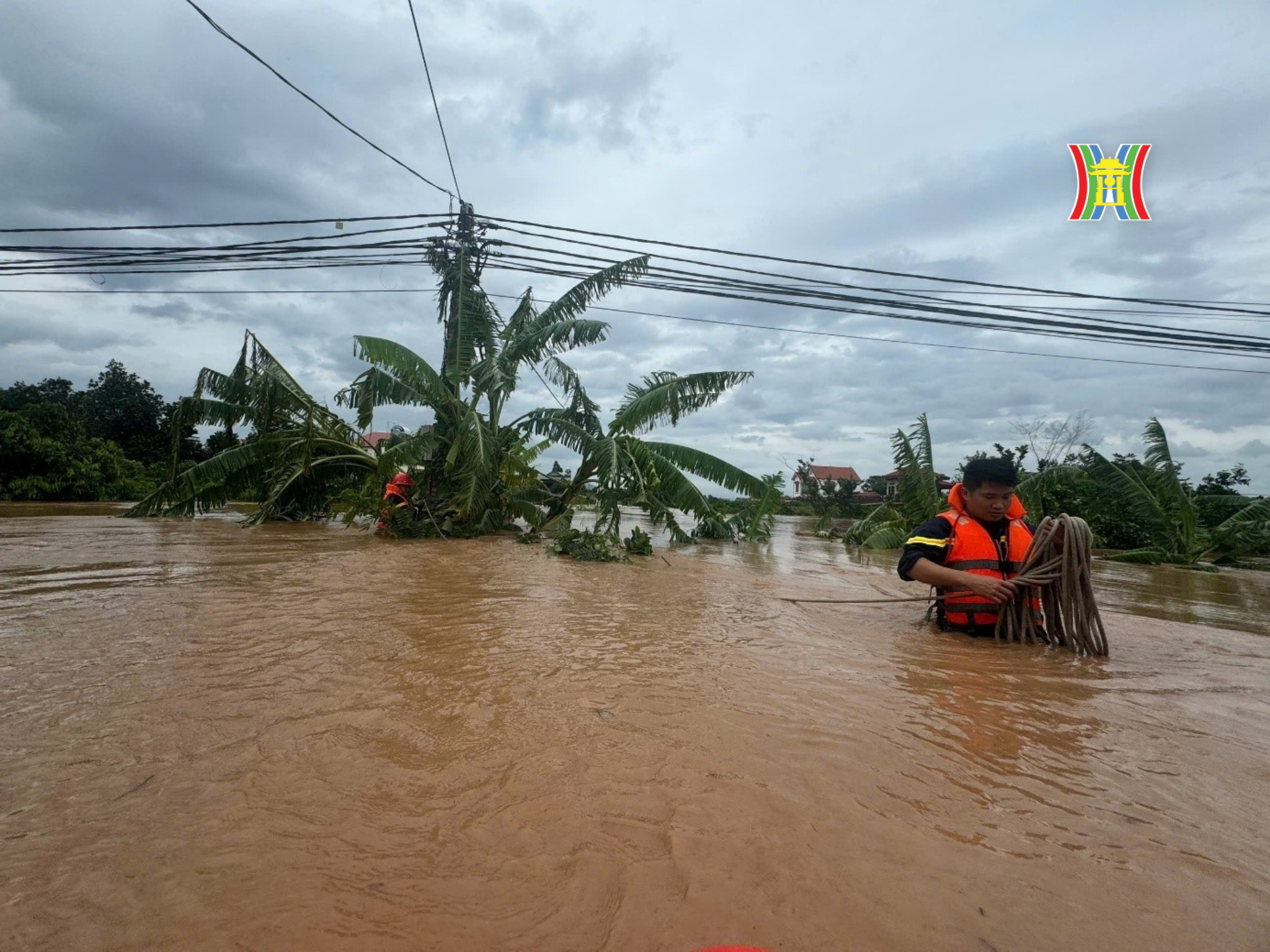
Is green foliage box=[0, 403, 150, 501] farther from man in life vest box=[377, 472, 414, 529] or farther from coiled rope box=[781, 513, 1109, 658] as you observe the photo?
coiled rope box=[781, 513, 1109, 658]

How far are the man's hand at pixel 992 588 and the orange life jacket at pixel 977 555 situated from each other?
158 mm

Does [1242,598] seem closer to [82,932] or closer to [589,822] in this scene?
[589,822]

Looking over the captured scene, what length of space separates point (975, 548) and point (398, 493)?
892cm

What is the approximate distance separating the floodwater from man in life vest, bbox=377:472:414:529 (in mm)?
6392

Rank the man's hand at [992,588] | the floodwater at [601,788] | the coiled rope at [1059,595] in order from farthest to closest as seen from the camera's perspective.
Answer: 1. the man's hand at [992,588]
2. the coiled rope at [1059,595]
3. the floodwater at [601,788]

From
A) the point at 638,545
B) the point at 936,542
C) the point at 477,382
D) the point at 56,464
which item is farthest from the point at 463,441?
the point at 56,464

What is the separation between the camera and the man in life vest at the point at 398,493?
34.3 feet

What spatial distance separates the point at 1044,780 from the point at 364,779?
2.13 metres

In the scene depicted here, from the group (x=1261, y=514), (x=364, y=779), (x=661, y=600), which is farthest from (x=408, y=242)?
(x=1261, y=514)

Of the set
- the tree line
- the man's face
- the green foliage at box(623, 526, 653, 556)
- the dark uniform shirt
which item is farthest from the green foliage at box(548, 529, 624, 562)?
the tree line

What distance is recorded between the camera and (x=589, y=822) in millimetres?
1697

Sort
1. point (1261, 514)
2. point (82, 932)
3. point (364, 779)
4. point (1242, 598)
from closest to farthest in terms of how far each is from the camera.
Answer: point (82, 932) → point (364, 779) → point (1242, 598) → point (1261, 514)

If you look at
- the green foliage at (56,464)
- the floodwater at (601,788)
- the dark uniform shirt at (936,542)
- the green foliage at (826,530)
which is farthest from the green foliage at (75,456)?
the green foliage at (826,530)

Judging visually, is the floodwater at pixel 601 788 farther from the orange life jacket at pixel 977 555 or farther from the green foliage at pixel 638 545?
the green foliage at pixel 638 545
